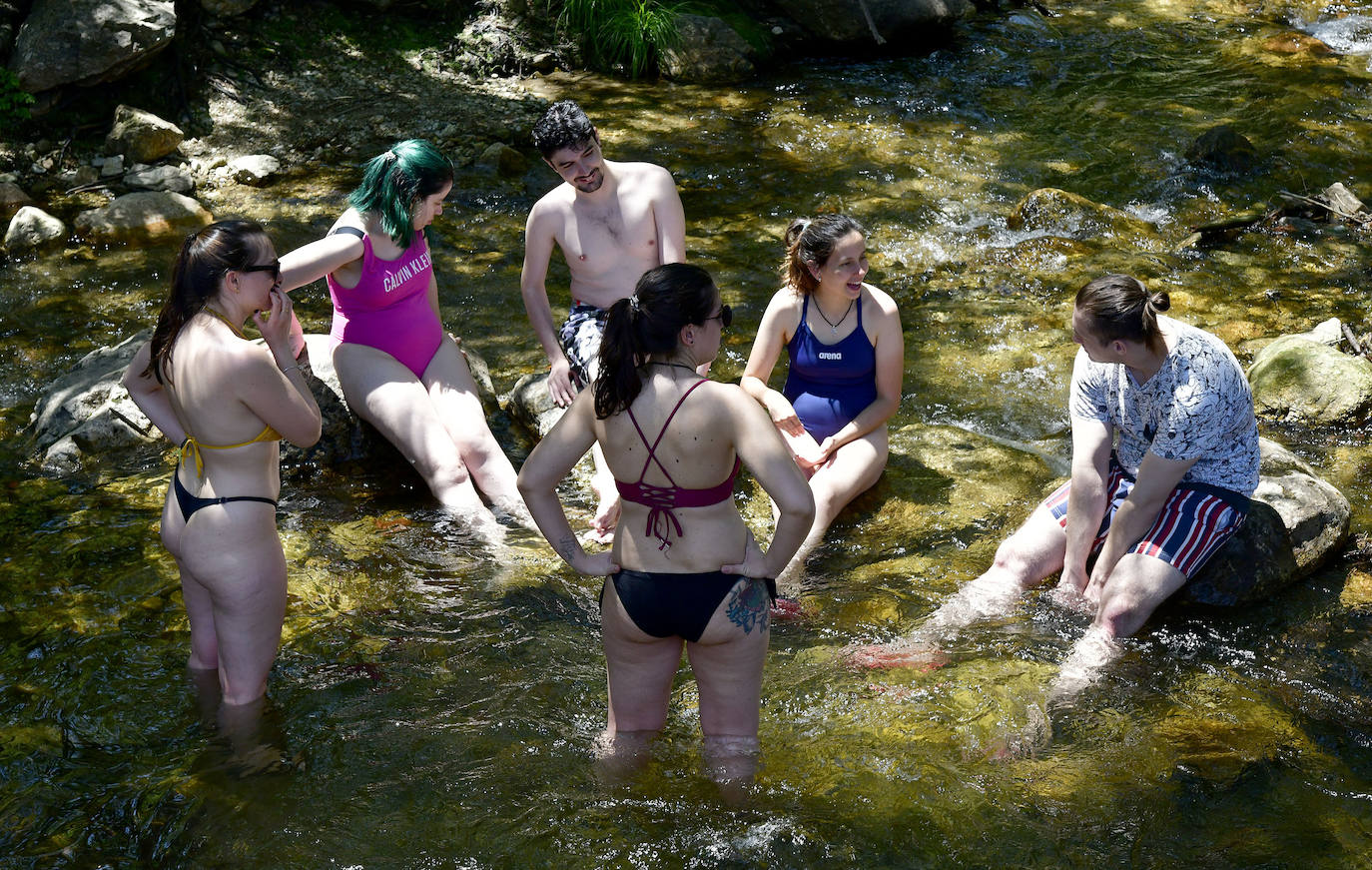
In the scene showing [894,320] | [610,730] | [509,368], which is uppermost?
[894,320]

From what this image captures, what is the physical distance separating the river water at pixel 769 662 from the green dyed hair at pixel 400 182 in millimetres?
1413

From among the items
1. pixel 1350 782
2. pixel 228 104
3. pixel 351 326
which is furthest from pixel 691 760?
pixel 228 104

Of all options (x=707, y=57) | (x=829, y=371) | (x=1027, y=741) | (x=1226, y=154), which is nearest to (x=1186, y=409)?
(x=1027, y=741)

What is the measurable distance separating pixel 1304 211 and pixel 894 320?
479cm

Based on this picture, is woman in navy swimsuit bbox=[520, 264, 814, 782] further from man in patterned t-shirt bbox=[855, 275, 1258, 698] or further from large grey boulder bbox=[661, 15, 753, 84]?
large grey boulder bbox=[661, 15, 753, 84]

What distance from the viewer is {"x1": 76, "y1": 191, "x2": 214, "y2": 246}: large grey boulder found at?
26.9 ft

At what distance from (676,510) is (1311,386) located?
4.42 meters

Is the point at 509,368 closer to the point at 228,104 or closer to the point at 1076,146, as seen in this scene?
the point at 228,104

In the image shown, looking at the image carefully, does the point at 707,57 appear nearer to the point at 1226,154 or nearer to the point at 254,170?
the point at 254,170

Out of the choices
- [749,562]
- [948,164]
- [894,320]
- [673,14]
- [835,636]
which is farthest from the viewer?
[673,14]

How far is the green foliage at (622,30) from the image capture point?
36.4ft

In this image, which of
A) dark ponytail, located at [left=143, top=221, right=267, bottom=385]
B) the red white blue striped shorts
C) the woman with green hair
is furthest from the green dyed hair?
the red white blue striped shorts

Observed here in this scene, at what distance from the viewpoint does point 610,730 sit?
369 cm

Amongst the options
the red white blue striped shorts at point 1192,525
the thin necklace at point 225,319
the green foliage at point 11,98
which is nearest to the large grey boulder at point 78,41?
the green foliage at point 11,98
